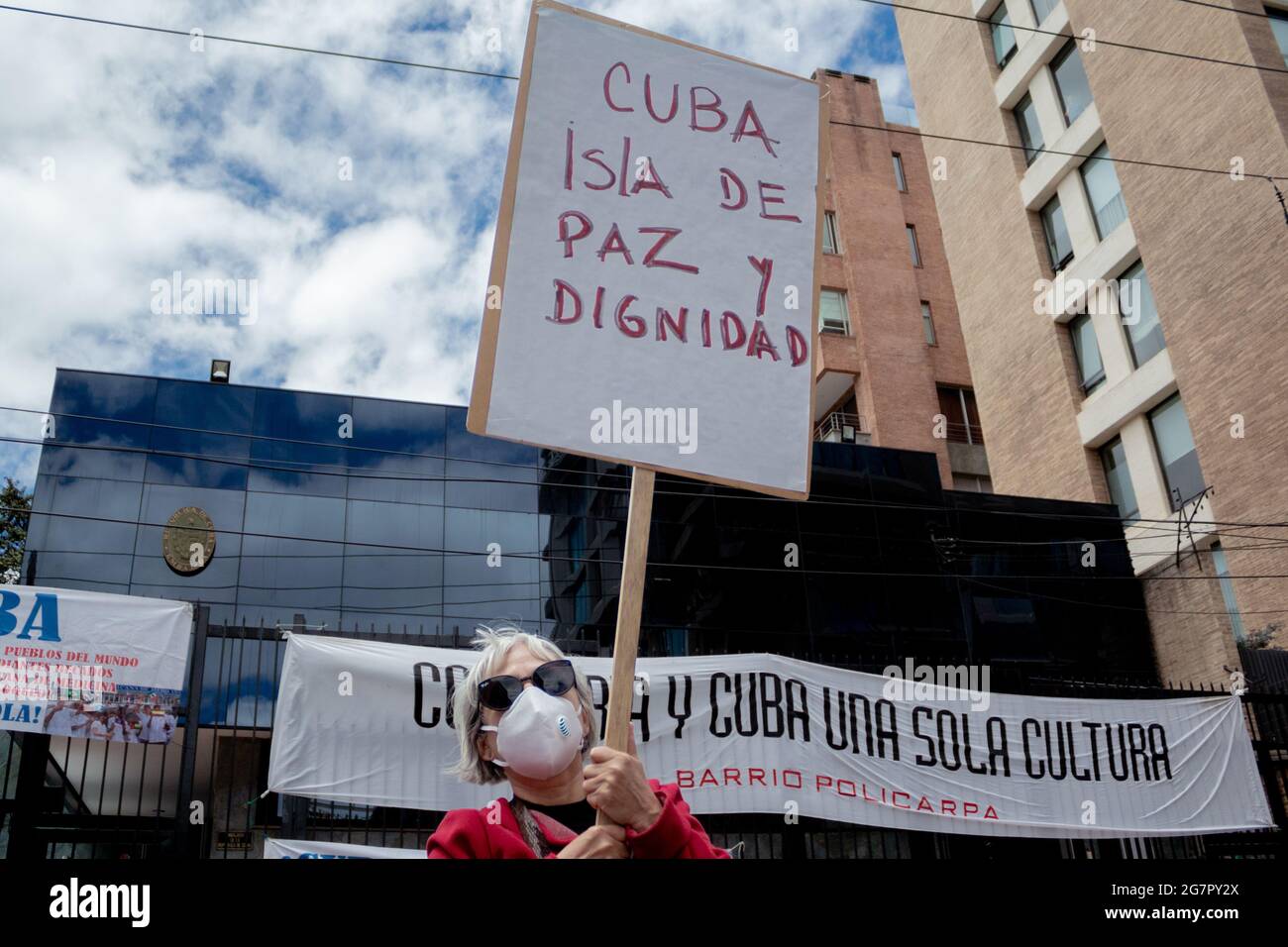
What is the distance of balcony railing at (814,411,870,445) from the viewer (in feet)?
102

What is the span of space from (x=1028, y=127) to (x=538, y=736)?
90.5 feet

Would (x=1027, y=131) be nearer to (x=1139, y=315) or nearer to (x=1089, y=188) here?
(x=1089, y=188)

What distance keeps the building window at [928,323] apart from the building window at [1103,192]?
8460mm

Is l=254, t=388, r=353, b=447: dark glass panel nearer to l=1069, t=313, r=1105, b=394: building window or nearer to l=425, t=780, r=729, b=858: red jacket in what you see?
l=1069, t=313, r=1105, b=394: building window

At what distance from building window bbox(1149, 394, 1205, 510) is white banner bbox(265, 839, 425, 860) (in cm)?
1945

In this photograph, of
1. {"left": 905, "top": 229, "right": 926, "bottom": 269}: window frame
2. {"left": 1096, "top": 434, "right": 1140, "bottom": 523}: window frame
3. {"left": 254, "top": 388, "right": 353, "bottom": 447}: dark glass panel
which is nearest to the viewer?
{"left": 1096, "top": 434, "right": 1140, "bottom": 523}: window frame

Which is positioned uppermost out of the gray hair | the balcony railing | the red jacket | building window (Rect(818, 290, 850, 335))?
building window (Rect(818, 290, 850, 335))

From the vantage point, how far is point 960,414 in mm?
33656

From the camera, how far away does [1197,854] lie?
11477 millimetres

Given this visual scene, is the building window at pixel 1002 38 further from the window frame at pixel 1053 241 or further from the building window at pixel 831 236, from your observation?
the building window at pixel 831 236

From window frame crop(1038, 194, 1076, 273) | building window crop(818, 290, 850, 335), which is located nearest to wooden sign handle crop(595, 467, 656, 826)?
window frame crop(1038, 194, 1076, 273)

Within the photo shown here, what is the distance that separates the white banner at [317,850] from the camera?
7930 mm

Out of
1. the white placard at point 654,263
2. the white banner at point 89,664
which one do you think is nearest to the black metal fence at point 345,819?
the white banner at point 89,664
